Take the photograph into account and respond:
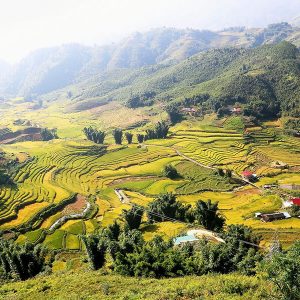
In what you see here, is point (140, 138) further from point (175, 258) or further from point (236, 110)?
point (175, 258)

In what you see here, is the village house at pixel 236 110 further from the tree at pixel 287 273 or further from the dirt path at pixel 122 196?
the tree at pixel 287 273

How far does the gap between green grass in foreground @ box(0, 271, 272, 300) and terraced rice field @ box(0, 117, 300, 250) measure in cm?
1838

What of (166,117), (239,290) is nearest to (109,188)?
(239,290)

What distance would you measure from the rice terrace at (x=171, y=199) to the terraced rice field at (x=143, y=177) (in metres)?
0.27

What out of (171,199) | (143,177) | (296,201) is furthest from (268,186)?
(143,177)

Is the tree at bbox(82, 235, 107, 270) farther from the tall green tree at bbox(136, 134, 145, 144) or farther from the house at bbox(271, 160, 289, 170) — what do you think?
Answer: the tall green tree at bbox(136, 134, 145, 144)

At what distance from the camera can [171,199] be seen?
2136 inches

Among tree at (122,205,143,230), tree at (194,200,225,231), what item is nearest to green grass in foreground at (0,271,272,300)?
tree at (194,200,225,231)

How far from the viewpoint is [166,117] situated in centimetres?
13512

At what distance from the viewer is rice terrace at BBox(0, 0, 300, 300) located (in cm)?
2762

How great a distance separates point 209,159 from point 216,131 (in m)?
22.3

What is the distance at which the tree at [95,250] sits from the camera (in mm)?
35969

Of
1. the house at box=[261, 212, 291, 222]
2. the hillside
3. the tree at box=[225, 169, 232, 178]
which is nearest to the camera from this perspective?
the house at box=[261, 212, 291, 222]

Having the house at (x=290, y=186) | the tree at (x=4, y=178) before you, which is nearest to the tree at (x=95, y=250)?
the tree at (x=4, y=178)
